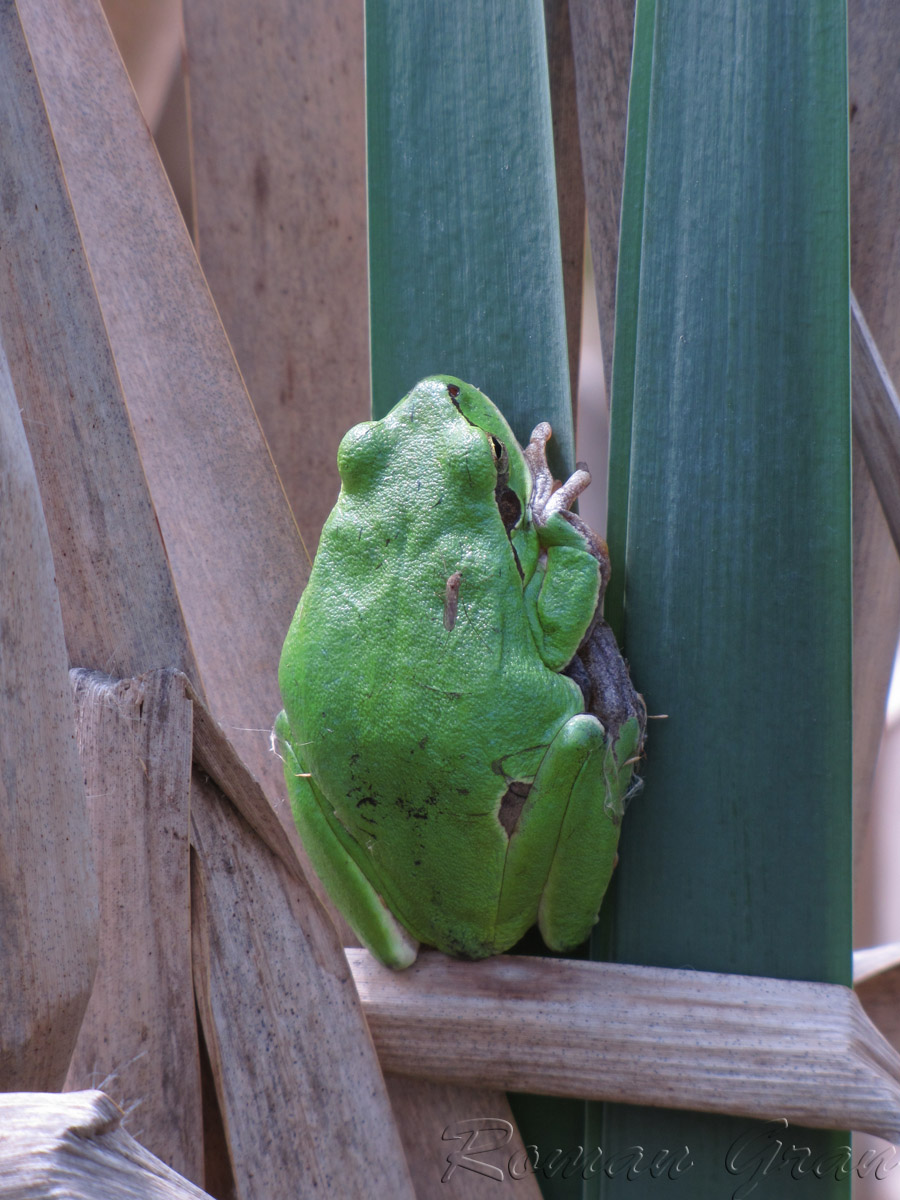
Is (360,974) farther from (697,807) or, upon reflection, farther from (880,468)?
(880,468)

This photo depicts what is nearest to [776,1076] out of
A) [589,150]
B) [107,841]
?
[107,841]

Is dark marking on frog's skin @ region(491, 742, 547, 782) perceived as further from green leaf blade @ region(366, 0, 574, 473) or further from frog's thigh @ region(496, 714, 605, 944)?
green leaf blade @ region(366, 0, 574, 473)

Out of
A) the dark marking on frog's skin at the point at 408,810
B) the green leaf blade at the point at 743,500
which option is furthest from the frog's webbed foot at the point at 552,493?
the dark marking on frog's skin at the point at 408,810

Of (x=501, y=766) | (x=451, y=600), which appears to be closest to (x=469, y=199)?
(x=451, y=600)

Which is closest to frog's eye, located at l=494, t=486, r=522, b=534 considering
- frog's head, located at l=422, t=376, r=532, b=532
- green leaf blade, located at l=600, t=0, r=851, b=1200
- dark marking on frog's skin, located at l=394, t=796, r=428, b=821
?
frog's head, located at l=422, t=376, r=532, b=532

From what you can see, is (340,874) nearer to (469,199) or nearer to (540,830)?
(540,830)
